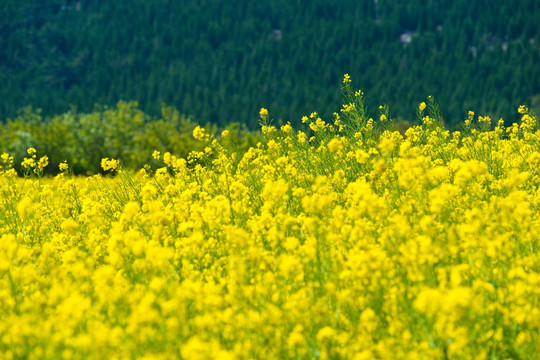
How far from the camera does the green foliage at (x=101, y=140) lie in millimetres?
24766

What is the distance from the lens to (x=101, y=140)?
85.7ft

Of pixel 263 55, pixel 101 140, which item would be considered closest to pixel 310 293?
pixel 101 140

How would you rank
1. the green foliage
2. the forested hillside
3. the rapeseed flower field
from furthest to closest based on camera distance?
the forested hillside, the green foliage, the rapeseed flower field

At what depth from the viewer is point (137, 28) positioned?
11812 centimetres

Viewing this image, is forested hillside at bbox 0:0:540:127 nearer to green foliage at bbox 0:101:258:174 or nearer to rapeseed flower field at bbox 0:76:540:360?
green foliage at bbox 0:101:258:174

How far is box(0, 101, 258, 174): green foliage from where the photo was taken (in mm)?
24766

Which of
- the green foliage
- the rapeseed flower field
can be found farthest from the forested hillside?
the rapeseed flower field

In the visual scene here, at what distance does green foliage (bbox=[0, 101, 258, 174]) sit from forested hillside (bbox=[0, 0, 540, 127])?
202 ft

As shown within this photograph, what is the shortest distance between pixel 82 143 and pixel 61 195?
16939 mm

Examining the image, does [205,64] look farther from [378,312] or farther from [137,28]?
[378,312]

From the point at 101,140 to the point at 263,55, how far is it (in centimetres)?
8740

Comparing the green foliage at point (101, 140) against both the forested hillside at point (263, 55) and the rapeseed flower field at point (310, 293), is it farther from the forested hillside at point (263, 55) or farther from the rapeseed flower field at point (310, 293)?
the forested hillside at point (263, 55)

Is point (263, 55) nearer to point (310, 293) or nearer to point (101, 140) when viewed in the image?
point (101, 140)

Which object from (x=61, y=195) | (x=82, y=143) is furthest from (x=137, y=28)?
(x=61, y=195)
